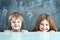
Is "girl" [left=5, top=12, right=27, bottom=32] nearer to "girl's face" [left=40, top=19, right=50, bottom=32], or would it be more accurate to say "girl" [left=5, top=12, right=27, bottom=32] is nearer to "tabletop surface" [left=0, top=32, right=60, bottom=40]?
"tabletop surface" [left=0, top=32, right=60, bottom=40]

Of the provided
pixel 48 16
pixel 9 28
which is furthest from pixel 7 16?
pixel 48 16

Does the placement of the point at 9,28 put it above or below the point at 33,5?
below

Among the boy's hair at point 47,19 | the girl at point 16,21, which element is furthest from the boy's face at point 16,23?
the boy's hair at point 47,19

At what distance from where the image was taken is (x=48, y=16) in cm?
129

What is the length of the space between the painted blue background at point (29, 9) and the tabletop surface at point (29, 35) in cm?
5

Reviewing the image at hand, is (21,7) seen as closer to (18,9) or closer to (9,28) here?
(18,9)

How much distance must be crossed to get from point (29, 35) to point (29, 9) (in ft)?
0.64

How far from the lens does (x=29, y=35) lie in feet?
4.21

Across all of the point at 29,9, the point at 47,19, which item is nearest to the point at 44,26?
the point at 47,19

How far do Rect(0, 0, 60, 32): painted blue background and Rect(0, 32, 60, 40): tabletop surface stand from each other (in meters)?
0.05

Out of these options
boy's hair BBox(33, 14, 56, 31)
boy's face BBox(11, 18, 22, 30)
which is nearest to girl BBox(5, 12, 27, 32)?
boy's face BBox(11, 18, 22, 30)

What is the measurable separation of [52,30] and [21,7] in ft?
0.95

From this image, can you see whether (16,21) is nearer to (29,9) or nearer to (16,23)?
(16,23)

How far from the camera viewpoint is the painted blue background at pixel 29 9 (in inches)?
50.3
